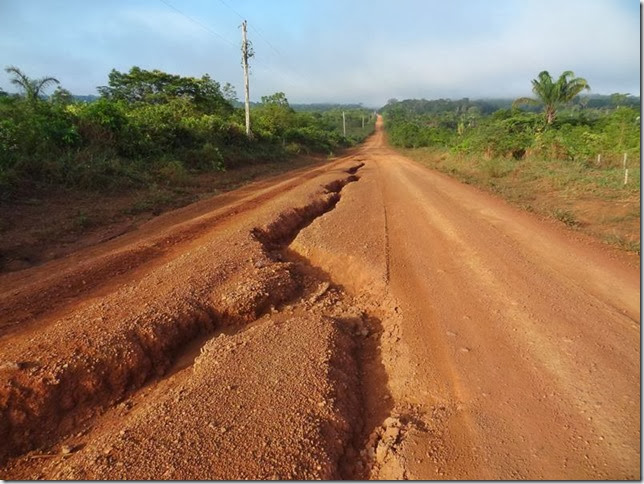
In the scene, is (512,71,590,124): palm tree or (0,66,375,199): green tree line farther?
(512,71,590,124): palm tree

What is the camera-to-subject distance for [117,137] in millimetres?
13359

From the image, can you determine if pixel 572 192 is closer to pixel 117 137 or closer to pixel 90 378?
pixel 90 378

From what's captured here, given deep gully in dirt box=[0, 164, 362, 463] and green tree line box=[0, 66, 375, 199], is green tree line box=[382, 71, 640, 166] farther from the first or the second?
deep gully in dirt box=[0, 164, 362, 463]

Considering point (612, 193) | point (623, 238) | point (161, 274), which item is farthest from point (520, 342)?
point (612, 193)

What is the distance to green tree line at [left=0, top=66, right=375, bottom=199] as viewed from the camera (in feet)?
32.9

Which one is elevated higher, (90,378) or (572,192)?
(572,192)

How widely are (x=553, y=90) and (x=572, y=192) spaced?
20.1 metres

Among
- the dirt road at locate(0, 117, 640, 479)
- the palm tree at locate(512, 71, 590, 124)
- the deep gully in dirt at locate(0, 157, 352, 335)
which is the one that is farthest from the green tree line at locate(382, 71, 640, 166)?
the deep gully in dirt at locate(0, 157, 352, 335)

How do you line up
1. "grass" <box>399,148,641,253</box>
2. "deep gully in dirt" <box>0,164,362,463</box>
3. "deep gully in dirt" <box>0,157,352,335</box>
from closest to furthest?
1. "deep gully in dirt" <box>0,164,362,463</box>
2. "deep gully in dirt" <box>0,157,352,335</box>
3. "grass" <box>399,148,641,253</box>

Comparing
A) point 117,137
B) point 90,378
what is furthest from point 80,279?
point 117,137

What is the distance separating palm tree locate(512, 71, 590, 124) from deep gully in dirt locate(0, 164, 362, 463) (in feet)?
94.6

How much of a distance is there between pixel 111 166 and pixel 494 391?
1135 centimetres

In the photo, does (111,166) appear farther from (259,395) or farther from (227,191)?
(259,395)

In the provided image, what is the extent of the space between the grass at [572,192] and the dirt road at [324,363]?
256 cm
